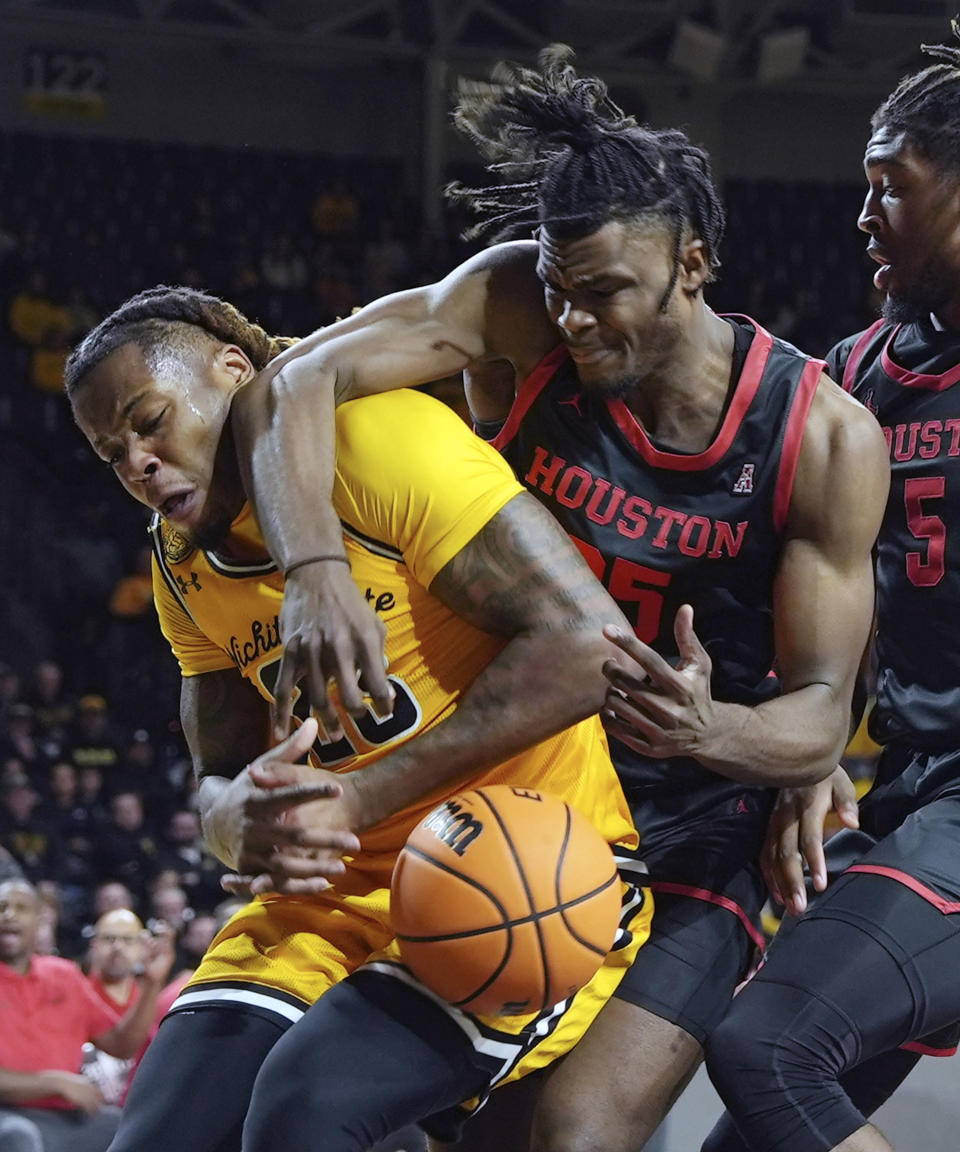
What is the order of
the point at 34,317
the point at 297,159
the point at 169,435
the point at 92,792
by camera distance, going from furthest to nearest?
the point at 297,159
the point at 34,317
the point at 92,792
the point at 169,435

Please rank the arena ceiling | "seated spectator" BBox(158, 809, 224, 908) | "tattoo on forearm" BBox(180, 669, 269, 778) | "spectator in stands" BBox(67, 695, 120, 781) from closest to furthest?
"tattoo on forearm" BBox(180, 669, 269, 778) → "seated spectator" BBox(158, 809, 224, 908) → "spectator in stands" BBox(67, 695, 120, 781) → the arena ceiling

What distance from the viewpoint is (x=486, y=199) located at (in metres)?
3.21

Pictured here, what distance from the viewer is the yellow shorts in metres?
2.66

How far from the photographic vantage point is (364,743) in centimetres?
276

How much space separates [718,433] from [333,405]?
72cm

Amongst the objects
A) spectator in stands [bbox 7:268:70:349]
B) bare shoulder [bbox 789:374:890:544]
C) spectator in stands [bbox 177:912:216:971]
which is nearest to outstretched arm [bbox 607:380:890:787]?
bare shoulder [bbox 789:374:890:544]

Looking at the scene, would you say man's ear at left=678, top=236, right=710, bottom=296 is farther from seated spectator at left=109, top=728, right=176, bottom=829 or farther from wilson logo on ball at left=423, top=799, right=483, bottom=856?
seated spectator at left=109, top=728, right=176, bottom=829

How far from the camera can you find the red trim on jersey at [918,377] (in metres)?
3.22

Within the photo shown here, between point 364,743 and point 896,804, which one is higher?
point 364,743

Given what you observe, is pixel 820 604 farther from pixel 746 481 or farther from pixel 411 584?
pixel 411 584

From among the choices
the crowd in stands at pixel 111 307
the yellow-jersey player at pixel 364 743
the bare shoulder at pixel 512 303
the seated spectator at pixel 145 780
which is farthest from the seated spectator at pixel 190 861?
the bare shoulder at pixel 512 303

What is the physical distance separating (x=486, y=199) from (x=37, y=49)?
1225 centimetres

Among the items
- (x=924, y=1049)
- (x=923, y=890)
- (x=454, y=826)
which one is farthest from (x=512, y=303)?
(x=924, y=1049)

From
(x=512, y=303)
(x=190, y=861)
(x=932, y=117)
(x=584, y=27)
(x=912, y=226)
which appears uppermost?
(x=584, y=27)
